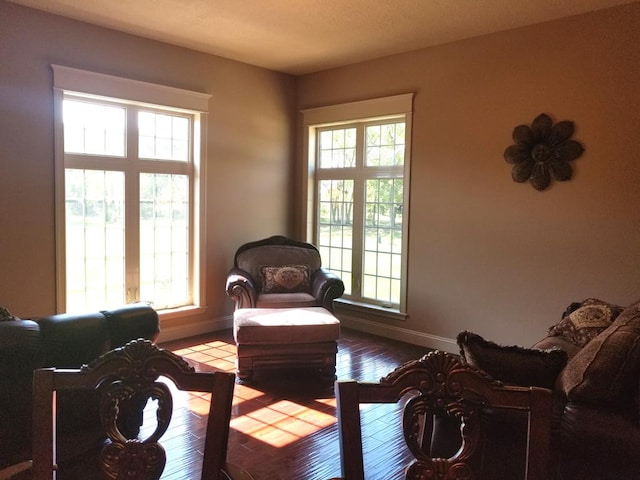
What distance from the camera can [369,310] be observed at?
5.25 metres

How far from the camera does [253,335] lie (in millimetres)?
3650

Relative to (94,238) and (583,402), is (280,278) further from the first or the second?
(583,402)

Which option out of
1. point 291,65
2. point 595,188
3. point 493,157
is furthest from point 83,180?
point 595,188

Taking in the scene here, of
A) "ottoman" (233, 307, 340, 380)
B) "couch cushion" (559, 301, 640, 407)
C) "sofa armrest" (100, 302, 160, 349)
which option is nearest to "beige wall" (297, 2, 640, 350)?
"ottoman" (233, 307, 340, 380)

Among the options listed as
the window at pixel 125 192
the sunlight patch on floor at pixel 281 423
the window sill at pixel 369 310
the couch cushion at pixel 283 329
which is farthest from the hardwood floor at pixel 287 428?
the window at pixel 125 192

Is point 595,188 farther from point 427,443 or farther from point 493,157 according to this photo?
point 427,443

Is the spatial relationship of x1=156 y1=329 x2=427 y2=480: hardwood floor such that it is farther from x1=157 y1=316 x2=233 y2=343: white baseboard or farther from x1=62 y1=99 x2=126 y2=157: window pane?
x1=62 y1=99 x2=126 y2=157: window pane

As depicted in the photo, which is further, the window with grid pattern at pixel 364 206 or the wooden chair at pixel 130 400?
the window with grid pattern at pixel 364 206

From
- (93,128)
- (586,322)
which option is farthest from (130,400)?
(93,128)

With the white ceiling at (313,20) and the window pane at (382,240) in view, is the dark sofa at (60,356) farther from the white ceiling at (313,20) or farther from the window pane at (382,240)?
the window pane at (382,240)

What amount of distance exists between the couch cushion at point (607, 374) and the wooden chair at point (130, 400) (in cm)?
139

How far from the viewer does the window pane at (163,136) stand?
4.68 m

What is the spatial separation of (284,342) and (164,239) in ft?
6.33

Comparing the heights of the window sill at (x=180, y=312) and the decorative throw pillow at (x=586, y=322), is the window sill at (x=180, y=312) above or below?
below
